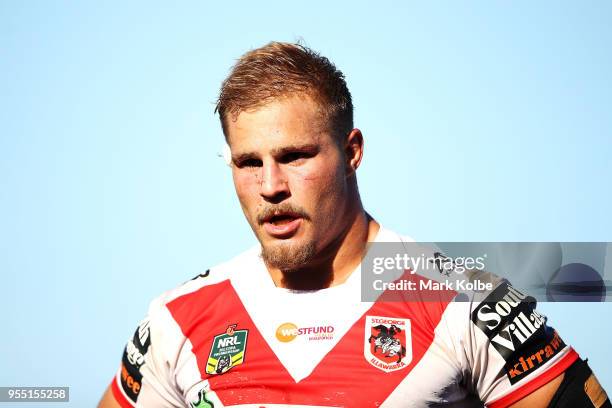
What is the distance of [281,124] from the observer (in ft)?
18.8

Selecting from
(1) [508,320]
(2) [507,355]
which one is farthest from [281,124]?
(2) [507,355]

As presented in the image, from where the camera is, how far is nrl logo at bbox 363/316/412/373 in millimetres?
5602

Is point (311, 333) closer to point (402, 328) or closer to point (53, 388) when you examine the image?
point (402, 328)

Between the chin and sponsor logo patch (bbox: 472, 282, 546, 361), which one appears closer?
sponsor logo patch (bbox: 472, 282, 546, 361)

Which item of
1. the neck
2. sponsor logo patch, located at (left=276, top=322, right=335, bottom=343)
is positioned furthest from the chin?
sponsor logo patch, located at (left=276, top=322, right=335, bottom=343)

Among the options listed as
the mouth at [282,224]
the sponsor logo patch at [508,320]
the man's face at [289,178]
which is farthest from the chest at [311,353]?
the mouth at [282,224]

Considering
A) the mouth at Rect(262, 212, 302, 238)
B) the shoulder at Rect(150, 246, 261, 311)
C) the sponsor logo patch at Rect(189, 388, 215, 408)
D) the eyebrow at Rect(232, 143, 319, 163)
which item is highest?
the eyebrow at Rect(232, 143, 319, 163)

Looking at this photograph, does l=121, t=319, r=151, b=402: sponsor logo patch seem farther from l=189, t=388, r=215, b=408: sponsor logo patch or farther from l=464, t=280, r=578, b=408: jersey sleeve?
l=464, t=280, r=578, b=408: jersey sleeve

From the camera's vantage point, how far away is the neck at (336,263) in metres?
6.09

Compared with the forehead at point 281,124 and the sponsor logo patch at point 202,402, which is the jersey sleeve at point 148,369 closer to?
the sponsor logo patch at point 202,402

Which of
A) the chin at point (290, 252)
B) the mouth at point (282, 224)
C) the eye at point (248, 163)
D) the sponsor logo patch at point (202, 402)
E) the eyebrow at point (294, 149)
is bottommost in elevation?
the sponsor logo patch at point (202, 402)

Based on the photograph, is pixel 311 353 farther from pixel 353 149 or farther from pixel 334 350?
pixel 353 149

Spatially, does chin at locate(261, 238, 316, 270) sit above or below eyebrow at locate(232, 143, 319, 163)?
below

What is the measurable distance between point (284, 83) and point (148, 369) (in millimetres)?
2317
